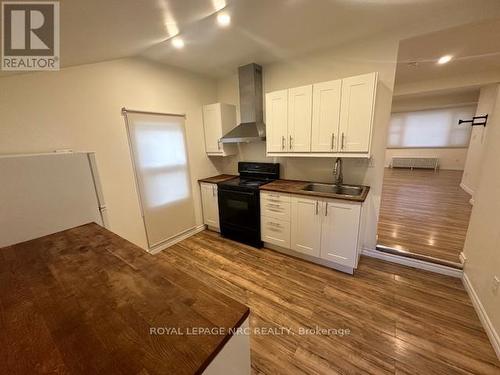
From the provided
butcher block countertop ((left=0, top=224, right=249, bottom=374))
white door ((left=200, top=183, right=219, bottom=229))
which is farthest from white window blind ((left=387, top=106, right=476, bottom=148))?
butcher block countertop ((left=0, top=224, right=249, bottom=374))

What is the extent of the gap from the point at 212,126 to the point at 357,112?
2.18m

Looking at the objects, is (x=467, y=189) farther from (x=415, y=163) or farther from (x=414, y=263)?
(x=414, y=263)

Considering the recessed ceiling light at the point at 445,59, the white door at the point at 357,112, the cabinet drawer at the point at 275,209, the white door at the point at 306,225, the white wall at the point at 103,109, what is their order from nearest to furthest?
the white wall at the point at 103,109, the white door at the point at 357,112, the white door at the point at 306,225, the cabinet drawer at the point at 275,209, the recessed ceiling light at the point at 445,59

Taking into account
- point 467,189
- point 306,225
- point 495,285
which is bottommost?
point 467,189

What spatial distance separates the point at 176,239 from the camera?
3.19 metres

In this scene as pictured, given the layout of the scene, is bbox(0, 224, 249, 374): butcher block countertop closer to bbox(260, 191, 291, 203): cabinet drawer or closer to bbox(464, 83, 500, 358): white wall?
bbox(260, 191, 291, 203): cabinet drawer

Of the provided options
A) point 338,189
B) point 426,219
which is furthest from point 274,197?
point 426,219

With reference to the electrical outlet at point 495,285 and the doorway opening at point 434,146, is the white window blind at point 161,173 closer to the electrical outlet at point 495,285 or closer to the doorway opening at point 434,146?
the doorway opening at point 434,146

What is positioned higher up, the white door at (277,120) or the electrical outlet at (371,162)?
the white door at (277,120)

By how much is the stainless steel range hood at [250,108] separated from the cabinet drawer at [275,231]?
121 centimetres

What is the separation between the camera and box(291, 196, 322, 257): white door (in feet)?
7.76

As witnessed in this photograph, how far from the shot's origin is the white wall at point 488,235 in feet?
5.15

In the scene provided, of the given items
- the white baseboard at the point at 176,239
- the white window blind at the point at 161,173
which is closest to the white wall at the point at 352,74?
the white window blind at the point at 161,173

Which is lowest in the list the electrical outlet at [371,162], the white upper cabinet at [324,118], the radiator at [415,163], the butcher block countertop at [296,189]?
the radiator at [415,163]
